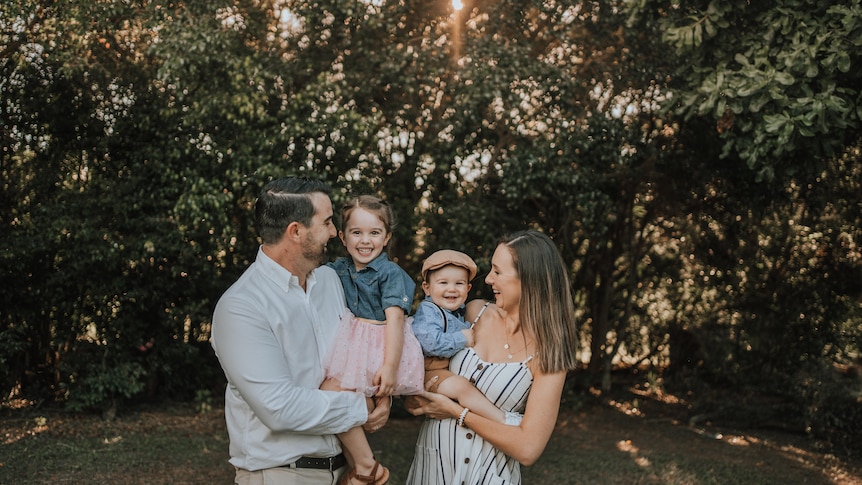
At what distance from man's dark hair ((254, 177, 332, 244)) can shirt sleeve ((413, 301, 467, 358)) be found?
0.66 m

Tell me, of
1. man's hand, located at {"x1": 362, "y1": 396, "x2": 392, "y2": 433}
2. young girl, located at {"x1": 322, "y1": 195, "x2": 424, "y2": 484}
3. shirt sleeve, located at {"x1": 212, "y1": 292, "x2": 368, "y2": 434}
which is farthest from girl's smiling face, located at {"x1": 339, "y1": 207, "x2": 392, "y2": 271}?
shirt sleeve, located at {"x1": 212, "y1": 292, "x2": 368, "y2": 434}

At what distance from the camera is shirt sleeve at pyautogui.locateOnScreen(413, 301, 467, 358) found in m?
2.90

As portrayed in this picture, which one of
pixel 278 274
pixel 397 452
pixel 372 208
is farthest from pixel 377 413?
pixel 397 452

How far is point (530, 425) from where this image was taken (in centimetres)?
272

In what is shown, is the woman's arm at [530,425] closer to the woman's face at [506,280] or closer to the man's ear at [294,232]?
the woman's face at [506,280]

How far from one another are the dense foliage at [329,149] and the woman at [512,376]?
13.7ft

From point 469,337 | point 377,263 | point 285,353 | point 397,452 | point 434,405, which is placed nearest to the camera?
point 285,353

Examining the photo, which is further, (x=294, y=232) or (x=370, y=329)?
(x=370, y=329)

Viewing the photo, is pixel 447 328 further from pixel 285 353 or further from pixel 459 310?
pixel 285 353

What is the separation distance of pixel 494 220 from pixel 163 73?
384 cm

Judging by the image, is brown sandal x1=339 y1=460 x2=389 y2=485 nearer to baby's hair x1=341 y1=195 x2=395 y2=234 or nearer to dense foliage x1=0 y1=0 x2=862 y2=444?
baby's hair x1=341 y1=195 x2=395 y2=234

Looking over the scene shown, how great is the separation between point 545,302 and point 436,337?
0.43 metres

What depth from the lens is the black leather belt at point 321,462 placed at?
2527 millimetres

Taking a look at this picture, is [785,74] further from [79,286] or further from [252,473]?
[79,286]
